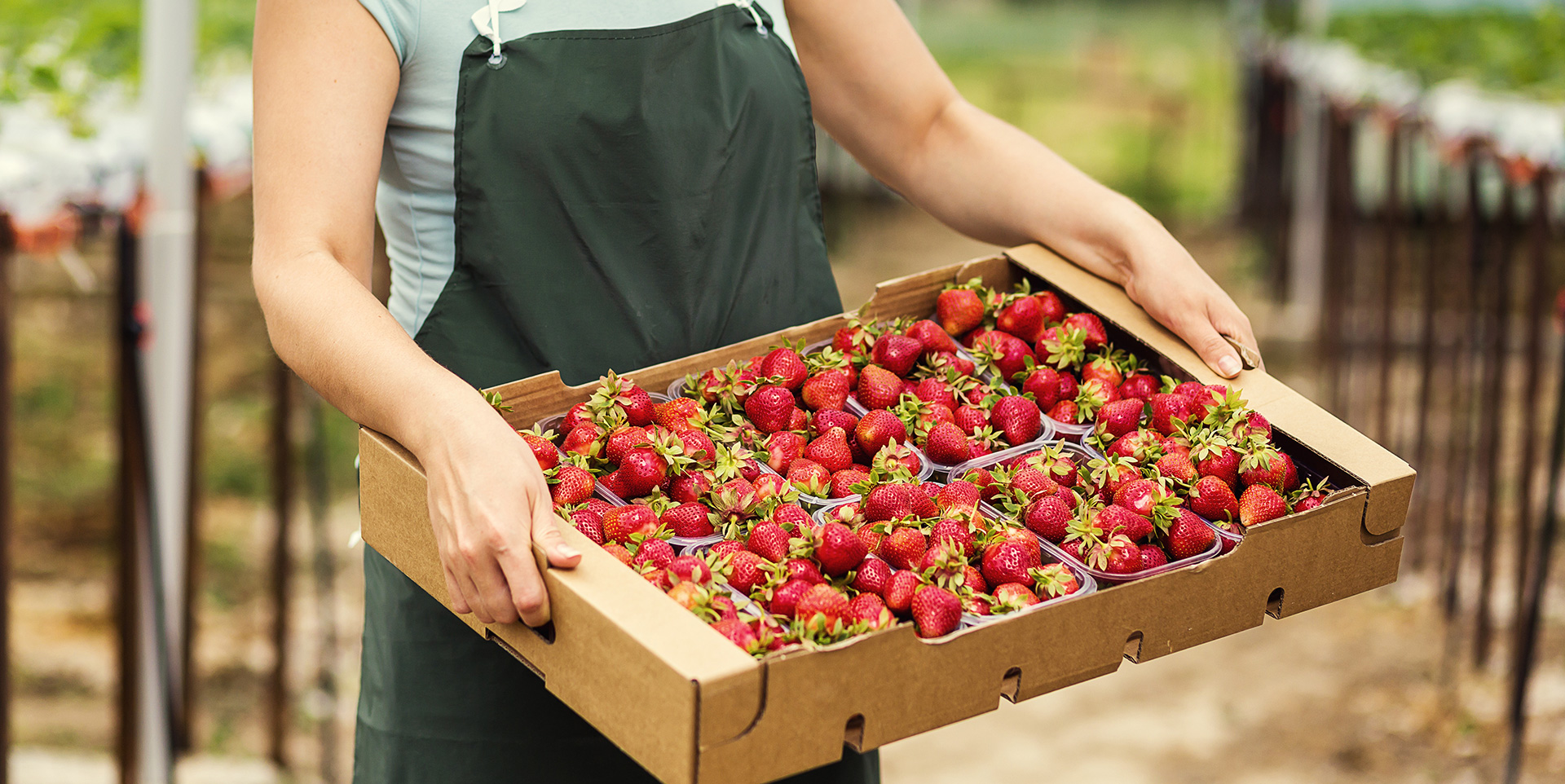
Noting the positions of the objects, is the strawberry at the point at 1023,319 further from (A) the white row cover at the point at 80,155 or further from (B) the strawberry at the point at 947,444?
(A) the white row cover at the point at 80,155

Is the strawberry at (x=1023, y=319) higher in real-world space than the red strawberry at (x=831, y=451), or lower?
higher

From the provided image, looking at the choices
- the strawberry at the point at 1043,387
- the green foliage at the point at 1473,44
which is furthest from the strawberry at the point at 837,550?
the green foliage at the point at 1473,44

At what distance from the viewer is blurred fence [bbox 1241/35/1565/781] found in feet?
12.0

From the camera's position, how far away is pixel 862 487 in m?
1.55

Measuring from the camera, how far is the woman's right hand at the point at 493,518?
1226 millimetres

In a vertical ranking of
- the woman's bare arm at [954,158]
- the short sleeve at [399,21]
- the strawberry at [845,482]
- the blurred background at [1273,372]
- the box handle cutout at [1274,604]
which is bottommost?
the blurred background at [1273,372]

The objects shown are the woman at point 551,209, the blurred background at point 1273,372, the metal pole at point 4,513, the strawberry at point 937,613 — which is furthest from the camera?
the blurred background at point 1273,372

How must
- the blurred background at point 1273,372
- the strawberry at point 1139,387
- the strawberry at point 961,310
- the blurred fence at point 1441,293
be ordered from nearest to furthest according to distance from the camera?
1. the strawberry at point 1139,387
2. the strawberry at point 961,310
3. the blurred background at point 1273,372
4. the blurred fence at point 1441,293

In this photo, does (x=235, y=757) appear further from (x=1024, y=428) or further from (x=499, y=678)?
(x=1024, y=428)

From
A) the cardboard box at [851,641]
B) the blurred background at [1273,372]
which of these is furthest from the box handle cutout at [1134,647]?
the blurred background at [1273,372]

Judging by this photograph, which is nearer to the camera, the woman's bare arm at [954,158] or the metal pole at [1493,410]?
the woman's bare arm at [954,158]

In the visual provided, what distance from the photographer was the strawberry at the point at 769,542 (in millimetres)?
1409

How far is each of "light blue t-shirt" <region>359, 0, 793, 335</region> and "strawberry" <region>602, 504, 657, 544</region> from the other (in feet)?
1.13

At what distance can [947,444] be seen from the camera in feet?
5.28
